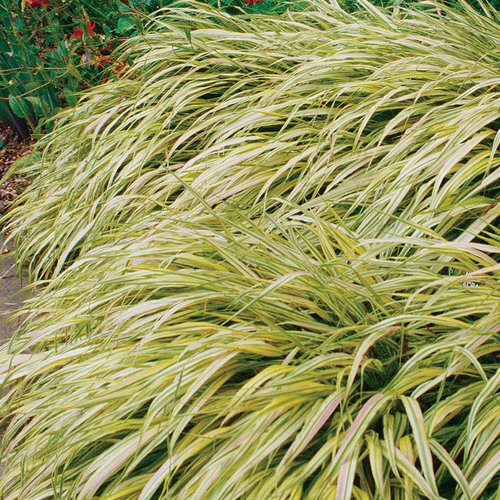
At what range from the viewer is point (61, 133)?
3002 mm

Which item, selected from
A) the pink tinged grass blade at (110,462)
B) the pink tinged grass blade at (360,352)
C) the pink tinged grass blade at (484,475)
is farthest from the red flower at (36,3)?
the pink tinged grass blade at (484,475)

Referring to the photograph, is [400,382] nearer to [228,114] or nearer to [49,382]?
[49,382]

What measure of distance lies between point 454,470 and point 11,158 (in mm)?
3387

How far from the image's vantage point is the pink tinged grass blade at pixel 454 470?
1028mm

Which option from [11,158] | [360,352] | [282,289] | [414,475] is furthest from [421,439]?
[11,158]

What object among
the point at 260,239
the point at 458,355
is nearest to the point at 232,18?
the point at 260,239

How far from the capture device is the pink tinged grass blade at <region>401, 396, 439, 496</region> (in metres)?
1.06

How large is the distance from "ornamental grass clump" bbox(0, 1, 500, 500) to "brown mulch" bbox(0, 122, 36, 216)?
669 millimetres

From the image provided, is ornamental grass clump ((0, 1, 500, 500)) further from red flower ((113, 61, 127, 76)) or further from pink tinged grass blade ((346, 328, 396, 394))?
red flower ((113, 61, 127, 76))

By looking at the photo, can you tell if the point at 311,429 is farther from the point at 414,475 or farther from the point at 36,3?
the point at 36,3

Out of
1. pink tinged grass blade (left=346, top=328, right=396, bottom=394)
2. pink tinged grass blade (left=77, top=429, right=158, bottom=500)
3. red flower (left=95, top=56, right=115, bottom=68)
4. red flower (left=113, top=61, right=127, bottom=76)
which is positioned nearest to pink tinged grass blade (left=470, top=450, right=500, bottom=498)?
pink tinged grass blade (left=346, top=328, right=396, bottom=394)

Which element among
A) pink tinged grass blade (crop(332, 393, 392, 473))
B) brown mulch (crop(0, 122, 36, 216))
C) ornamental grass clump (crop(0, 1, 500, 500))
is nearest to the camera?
pink tinged grass blade (crop(332, 393, 392, 473))

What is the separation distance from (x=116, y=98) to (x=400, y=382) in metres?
2.31

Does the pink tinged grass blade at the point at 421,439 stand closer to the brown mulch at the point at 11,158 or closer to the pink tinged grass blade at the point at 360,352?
the pink tinged grass blade at the point at 360,352
